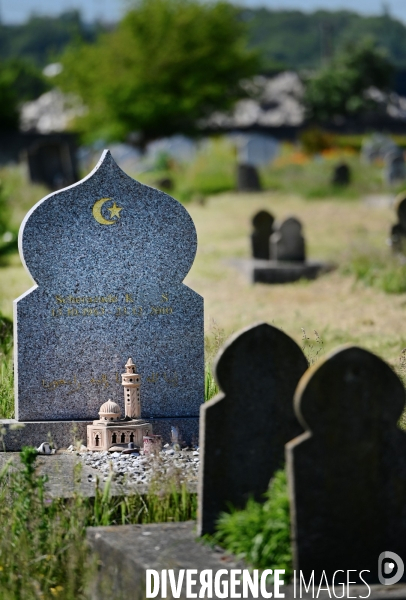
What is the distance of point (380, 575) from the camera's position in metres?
4.28

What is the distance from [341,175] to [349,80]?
34.8 m

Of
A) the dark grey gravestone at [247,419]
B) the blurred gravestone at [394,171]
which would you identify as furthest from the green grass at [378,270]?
the blurred gravestone at [394,171]

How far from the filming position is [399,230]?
14.5 meters

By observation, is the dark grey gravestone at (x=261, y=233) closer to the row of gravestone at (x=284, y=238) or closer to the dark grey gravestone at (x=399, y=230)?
Result: the row of gravestone at (x=284, y=238)

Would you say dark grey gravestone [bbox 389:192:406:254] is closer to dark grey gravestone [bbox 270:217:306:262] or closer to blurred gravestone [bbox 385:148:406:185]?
dark grey gravestone [bbox 270:217:306:262]

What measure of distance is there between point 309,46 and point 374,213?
297 feet

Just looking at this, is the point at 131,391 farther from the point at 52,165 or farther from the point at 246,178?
the point at 52,165

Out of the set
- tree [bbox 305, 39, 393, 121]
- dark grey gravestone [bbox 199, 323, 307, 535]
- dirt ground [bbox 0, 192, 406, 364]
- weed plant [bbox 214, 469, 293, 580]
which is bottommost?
weed plant [bbox 214, 469, 293, 580]

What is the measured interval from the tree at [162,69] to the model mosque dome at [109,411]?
37.2 metres

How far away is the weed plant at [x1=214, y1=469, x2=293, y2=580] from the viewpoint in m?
4.25

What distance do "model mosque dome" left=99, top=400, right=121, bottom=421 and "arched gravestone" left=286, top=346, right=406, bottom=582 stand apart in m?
2.44

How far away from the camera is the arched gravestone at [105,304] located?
650 cm

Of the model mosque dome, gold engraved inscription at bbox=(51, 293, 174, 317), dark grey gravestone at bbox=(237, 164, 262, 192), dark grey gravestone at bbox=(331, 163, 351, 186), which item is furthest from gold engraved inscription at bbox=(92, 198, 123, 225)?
dark grey gravestone at bbox=(331, 163, 351, 186)

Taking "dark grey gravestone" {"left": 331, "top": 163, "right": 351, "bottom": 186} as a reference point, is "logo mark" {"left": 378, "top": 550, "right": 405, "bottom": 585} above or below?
below
